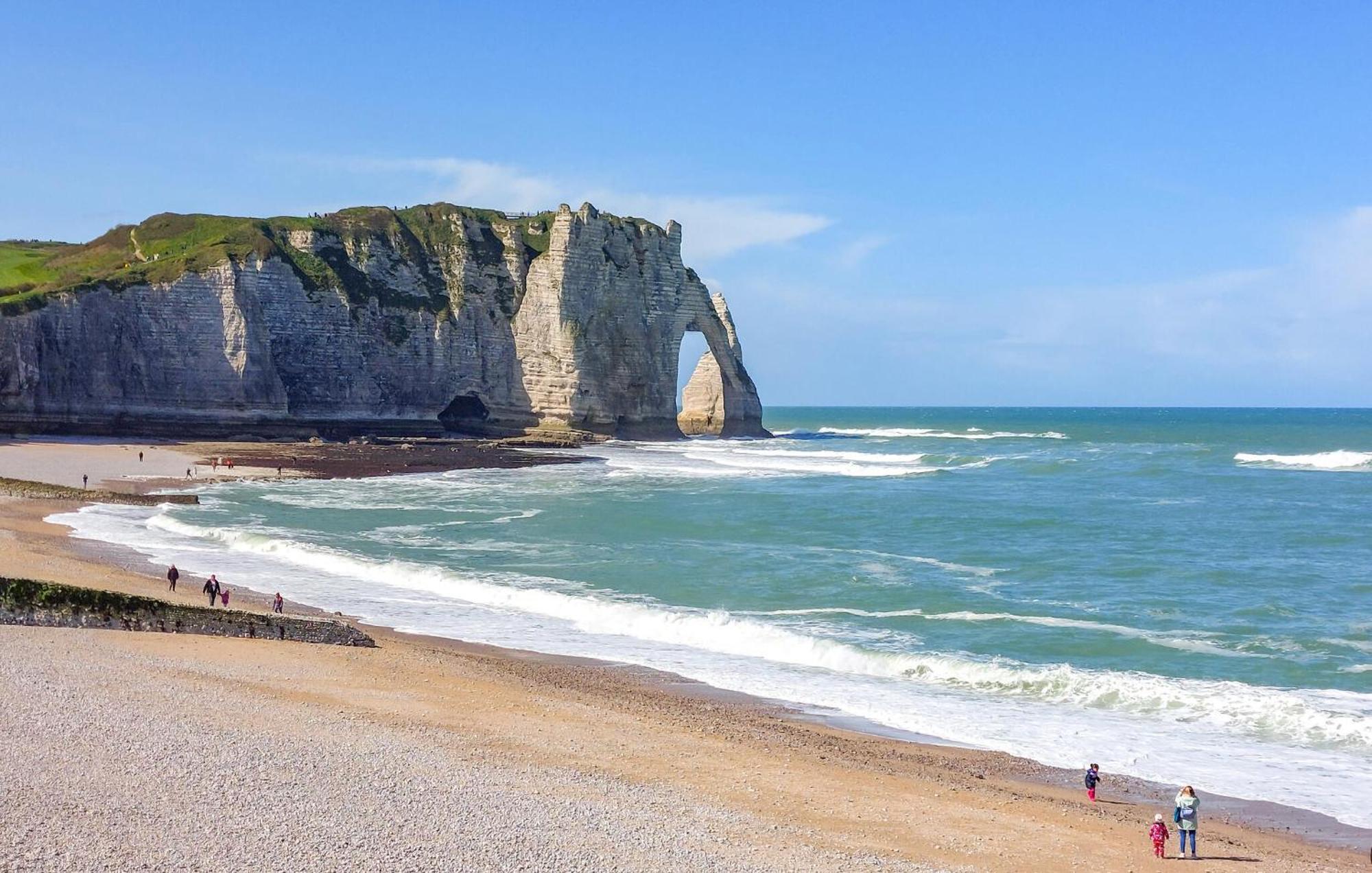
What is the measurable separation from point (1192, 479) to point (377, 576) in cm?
3629

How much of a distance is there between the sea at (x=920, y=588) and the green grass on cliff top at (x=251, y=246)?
20.9 m

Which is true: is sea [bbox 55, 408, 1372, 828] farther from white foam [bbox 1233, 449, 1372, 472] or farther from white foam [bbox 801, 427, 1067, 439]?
white foam [bbox 801, 427, 1067, 439]

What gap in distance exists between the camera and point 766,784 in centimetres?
1080

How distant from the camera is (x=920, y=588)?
871 inches

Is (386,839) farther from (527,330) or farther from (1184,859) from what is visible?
(527,330)

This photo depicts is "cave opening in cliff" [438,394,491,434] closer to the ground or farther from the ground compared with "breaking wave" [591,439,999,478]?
farther from the ground

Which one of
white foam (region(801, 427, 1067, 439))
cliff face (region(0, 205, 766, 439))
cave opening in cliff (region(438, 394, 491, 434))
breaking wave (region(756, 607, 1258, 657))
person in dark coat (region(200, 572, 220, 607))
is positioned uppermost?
cliff face (region(0, 205, 766, 439))

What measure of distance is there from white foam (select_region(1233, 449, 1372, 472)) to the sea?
40.3 ft

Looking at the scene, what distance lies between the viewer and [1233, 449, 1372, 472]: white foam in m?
57.0

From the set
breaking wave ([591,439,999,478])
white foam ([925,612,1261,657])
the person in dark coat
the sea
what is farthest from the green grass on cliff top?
white foam ([925,612,1261,657])

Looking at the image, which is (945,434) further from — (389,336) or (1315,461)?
(389,336)

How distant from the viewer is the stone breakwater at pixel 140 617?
50.3 feet

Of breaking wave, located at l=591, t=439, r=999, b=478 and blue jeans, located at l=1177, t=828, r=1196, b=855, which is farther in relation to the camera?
breaking wave, located at l=591, t=439, r=999, b=478

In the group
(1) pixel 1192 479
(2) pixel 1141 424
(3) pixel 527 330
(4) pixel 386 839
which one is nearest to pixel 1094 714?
(4) pixel 386 839
